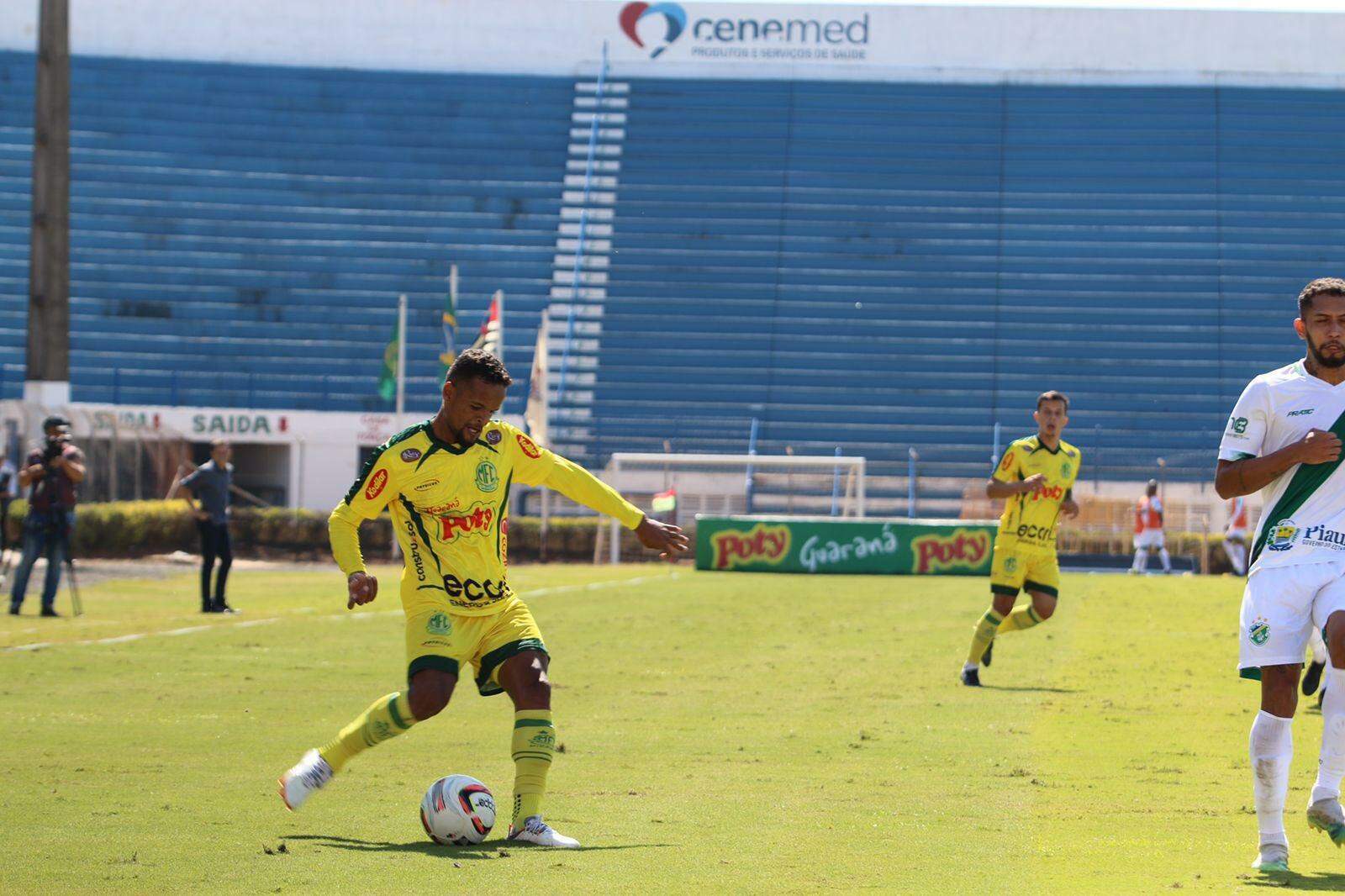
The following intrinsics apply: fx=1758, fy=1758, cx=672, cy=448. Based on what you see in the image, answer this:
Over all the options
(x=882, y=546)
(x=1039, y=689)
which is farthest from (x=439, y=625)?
(x=882, y=546)

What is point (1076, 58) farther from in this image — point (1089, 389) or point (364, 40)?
point (364, 40)

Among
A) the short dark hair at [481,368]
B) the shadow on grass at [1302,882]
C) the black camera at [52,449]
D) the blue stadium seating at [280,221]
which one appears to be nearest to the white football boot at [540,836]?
the short dark hair at [481,368]

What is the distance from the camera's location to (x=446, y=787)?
22.7 feet

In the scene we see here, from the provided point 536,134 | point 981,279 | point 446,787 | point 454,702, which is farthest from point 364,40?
point 446,787

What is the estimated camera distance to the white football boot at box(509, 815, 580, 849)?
22.1 ft

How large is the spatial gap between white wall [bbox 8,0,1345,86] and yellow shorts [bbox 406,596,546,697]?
140ft

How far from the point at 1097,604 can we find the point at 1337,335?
17435mm

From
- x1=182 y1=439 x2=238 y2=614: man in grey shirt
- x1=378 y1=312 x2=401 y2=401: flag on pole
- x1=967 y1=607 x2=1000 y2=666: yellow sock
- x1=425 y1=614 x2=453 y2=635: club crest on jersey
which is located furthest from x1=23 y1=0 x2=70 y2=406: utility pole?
x1=425 y1=614 x2=453 y2=635: club crest on jersey

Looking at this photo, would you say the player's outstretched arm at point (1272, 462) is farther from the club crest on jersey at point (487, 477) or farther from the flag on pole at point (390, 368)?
the flag on pole at point (390, 368)

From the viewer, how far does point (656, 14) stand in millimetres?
49531

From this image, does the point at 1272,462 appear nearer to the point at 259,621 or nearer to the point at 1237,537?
the point at 259,621

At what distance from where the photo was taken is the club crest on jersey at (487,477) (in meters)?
7.46

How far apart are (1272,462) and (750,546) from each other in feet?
84.9

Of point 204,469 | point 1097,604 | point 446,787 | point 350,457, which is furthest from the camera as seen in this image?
point 350,457
